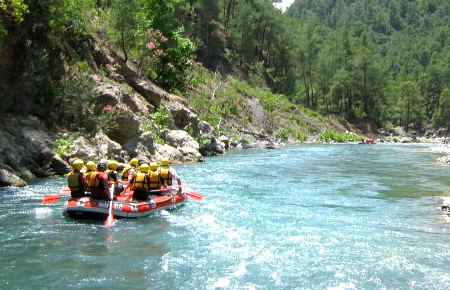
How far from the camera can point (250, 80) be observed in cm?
5628

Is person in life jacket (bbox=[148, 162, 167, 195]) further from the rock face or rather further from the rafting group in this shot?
the rock face

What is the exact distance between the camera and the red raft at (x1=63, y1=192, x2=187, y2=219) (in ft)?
37.4

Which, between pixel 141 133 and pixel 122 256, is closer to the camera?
pixel 122 256

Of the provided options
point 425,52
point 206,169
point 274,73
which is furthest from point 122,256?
point 425,52

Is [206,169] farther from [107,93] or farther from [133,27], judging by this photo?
[133,27]

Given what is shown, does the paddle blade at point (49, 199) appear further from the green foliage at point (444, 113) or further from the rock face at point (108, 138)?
the green foliage at point (444, 113)

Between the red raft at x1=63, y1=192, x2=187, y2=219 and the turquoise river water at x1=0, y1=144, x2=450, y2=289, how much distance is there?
22cm

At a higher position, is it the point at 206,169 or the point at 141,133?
the point at 141,133

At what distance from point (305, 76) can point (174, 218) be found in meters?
58.8

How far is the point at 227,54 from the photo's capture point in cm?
5903

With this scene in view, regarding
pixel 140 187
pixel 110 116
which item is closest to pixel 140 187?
pixel 140 187

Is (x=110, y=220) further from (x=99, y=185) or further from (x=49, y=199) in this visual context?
(x=49, y=199)

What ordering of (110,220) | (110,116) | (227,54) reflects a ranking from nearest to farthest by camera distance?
(110,220)
(110,116)
(227,54)

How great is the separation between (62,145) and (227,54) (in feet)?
140
